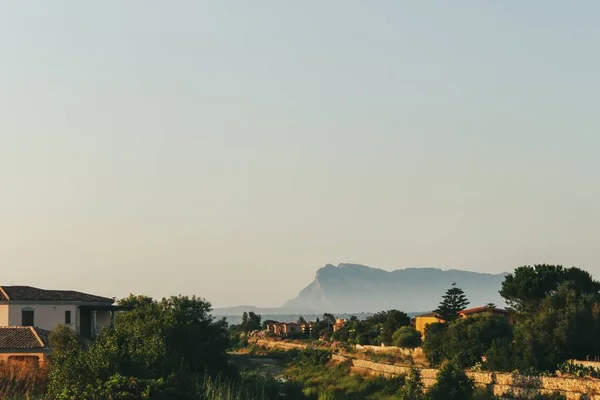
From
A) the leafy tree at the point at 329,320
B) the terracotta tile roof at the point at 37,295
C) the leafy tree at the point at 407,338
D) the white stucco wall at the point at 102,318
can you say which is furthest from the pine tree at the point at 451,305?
the leafy tree at the point at 329,320

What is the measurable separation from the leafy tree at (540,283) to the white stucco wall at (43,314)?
37531 millimetres

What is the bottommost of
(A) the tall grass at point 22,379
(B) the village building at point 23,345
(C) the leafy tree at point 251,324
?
(A) the tall grass at point 22,379

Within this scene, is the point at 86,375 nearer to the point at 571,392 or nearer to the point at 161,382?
the point at 161,382

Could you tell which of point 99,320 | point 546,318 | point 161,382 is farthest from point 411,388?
point 161,382

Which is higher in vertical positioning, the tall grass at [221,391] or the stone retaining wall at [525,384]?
the tall grass at [221,391]

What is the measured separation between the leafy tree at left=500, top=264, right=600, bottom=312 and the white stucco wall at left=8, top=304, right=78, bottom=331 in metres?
37.5

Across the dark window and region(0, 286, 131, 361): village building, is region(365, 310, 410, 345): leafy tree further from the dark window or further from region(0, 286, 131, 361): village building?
the dark window

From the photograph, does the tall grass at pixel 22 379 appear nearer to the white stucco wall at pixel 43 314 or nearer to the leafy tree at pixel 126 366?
the leafy tree at pixel 126 366

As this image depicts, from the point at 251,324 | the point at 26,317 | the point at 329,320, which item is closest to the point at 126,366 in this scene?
the point at 26,317

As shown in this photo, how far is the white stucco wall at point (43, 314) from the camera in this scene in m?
64.8

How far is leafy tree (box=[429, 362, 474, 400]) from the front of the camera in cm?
5769

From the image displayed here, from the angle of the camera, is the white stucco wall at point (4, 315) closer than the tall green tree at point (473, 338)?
Yes

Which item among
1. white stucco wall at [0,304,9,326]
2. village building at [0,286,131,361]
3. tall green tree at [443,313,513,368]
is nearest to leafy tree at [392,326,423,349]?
tall green tree at [443,313,513,368]

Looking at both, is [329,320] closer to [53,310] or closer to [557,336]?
[53,310]
